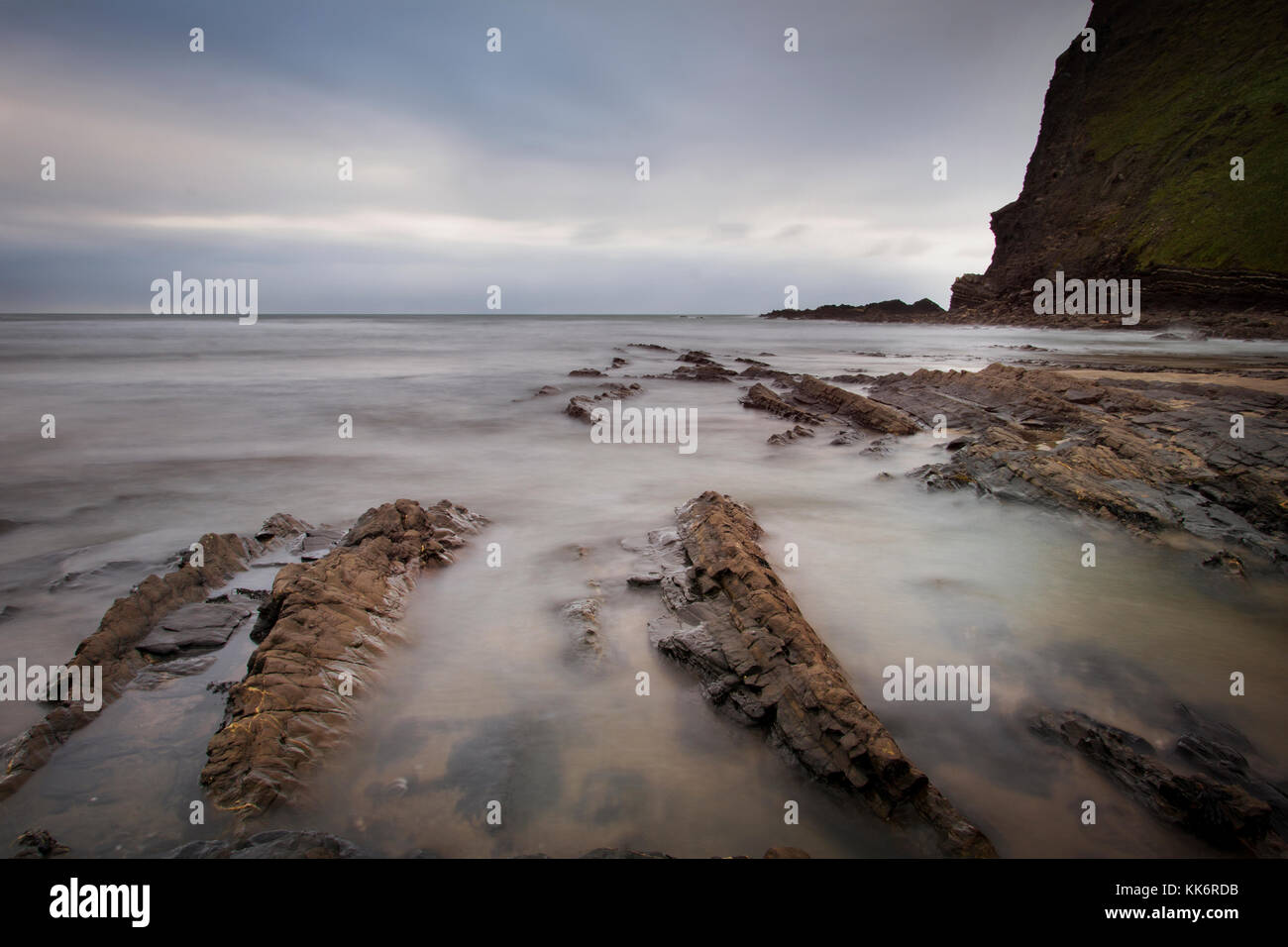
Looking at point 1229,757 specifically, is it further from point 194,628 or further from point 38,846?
point 194,628

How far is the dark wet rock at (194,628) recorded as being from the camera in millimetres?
3975

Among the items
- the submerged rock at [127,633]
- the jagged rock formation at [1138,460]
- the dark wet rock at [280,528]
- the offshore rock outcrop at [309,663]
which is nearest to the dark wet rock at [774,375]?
the jagged rock formation at [1138,460]

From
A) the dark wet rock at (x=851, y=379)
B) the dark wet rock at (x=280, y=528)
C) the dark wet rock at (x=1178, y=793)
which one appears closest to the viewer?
the dark wet rock at (x=1178, y=793)

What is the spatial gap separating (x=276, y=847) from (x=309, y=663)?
128 cm

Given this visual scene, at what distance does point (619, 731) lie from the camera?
11.0 ft

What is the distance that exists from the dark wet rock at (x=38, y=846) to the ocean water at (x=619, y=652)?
0.09 metres

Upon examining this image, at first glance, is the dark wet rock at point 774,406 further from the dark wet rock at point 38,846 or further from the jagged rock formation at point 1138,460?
the dark wet rock at point 38,846

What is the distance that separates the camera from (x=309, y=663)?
3.52m

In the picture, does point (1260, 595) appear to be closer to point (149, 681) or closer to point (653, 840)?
point (653, 840)

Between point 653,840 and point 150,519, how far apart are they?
7.80 meters

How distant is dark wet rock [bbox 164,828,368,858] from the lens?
240cm

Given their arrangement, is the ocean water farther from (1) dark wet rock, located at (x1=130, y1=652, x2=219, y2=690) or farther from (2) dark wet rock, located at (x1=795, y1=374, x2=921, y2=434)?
(2) dark wet rock, located at (x1=795, y1=374, x2=921, y2=434)
